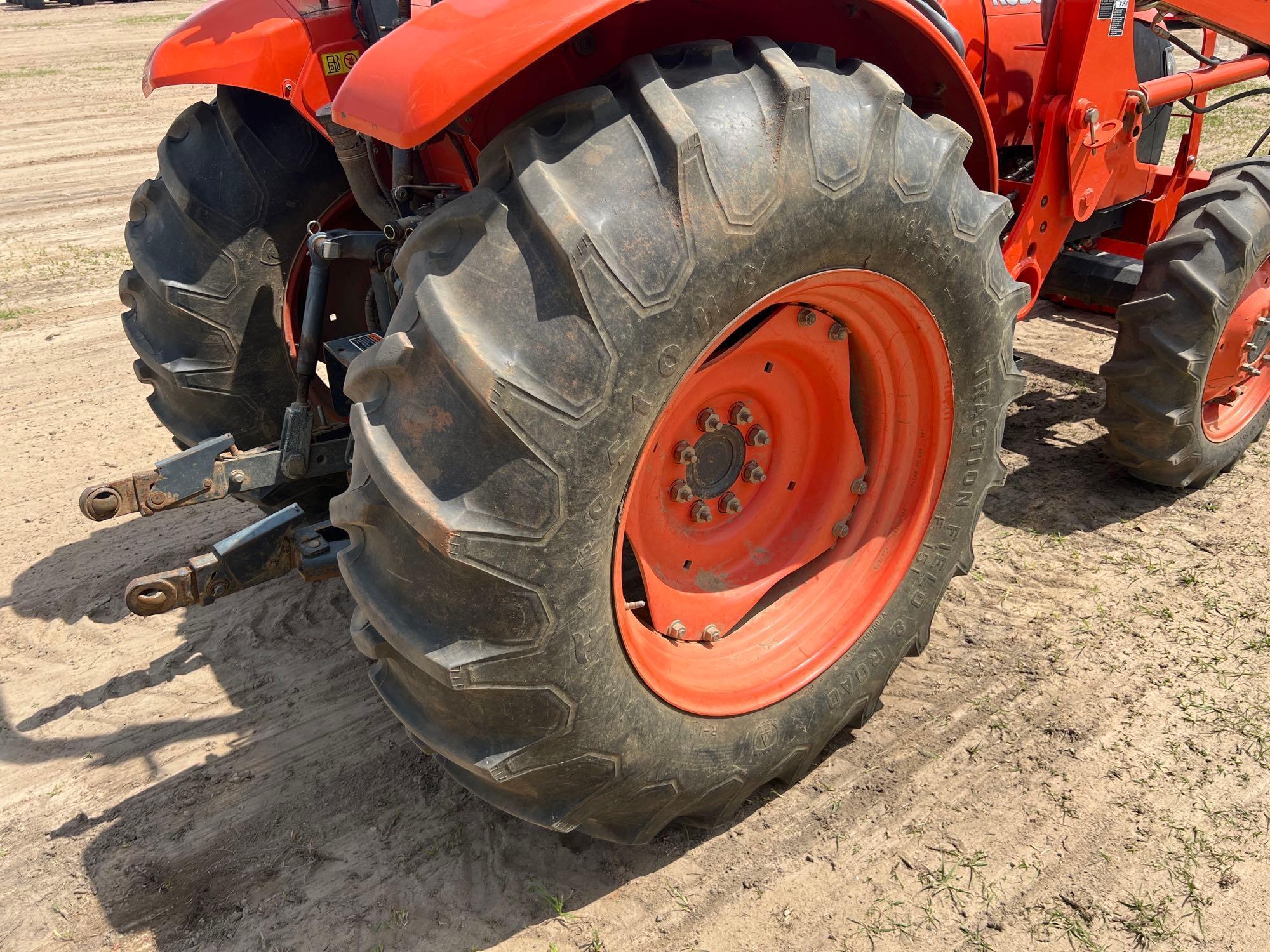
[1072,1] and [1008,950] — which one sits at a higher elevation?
[1072,1]

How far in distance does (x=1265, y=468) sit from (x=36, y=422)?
5.03m

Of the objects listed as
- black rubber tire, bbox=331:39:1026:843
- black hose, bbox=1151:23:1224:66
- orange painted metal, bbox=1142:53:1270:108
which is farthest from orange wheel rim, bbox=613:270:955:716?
black hose, bbox=1151:23:1224:66

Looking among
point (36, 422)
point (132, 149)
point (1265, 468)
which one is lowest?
point (132, 149)

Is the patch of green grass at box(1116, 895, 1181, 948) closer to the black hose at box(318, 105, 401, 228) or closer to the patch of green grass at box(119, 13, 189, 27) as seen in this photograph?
the black hose at box(318, 105, 401, 228)

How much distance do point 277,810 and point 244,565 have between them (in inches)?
24.3

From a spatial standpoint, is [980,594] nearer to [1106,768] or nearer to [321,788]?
[1106,768]

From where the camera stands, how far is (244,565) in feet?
7.57

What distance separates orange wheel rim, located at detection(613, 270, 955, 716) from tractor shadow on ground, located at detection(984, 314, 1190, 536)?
1.32 m

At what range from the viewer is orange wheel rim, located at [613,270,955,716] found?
213 centimetres

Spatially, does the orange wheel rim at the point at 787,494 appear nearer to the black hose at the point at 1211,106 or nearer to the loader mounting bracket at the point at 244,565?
the loader mounting bracket at the point at 244,565

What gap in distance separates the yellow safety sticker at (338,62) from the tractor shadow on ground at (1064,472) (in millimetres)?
2458

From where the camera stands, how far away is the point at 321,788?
2471 mm

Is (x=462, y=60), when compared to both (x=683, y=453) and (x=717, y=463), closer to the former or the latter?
(x=683, y=453)

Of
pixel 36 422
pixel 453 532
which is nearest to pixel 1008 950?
pixel 453 532
